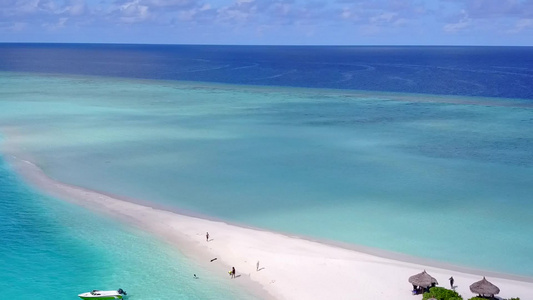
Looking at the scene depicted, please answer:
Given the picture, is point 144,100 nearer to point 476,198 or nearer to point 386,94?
point 386,94

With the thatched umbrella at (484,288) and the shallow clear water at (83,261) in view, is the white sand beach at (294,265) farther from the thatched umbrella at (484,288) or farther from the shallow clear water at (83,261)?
the shallow clear water at (83,261)

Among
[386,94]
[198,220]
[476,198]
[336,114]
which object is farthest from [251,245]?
[386,94]

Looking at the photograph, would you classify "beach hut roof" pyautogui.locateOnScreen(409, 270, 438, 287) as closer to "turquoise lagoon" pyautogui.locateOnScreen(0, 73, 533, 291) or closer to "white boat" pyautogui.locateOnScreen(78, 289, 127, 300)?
"turquoise lagoon" pyautogui.locateOnScreen(0, 73, 533, 291)

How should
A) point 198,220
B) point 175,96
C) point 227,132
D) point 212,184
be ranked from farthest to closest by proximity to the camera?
point 175,96 < point 227,132 < point 212,184 < point 198,220

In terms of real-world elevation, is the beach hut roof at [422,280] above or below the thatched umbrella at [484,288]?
above

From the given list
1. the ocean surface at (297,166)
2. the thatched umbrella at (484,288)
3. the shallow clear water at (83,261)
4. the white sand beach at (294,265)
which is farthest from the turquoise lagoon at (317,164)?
the thatched umbrella at (484,288)

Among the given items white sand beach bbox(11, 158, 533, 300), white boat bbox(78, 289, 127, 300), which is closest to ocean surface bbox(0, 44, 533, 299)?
white sand beach bbox(11, 158, 533, 300)
